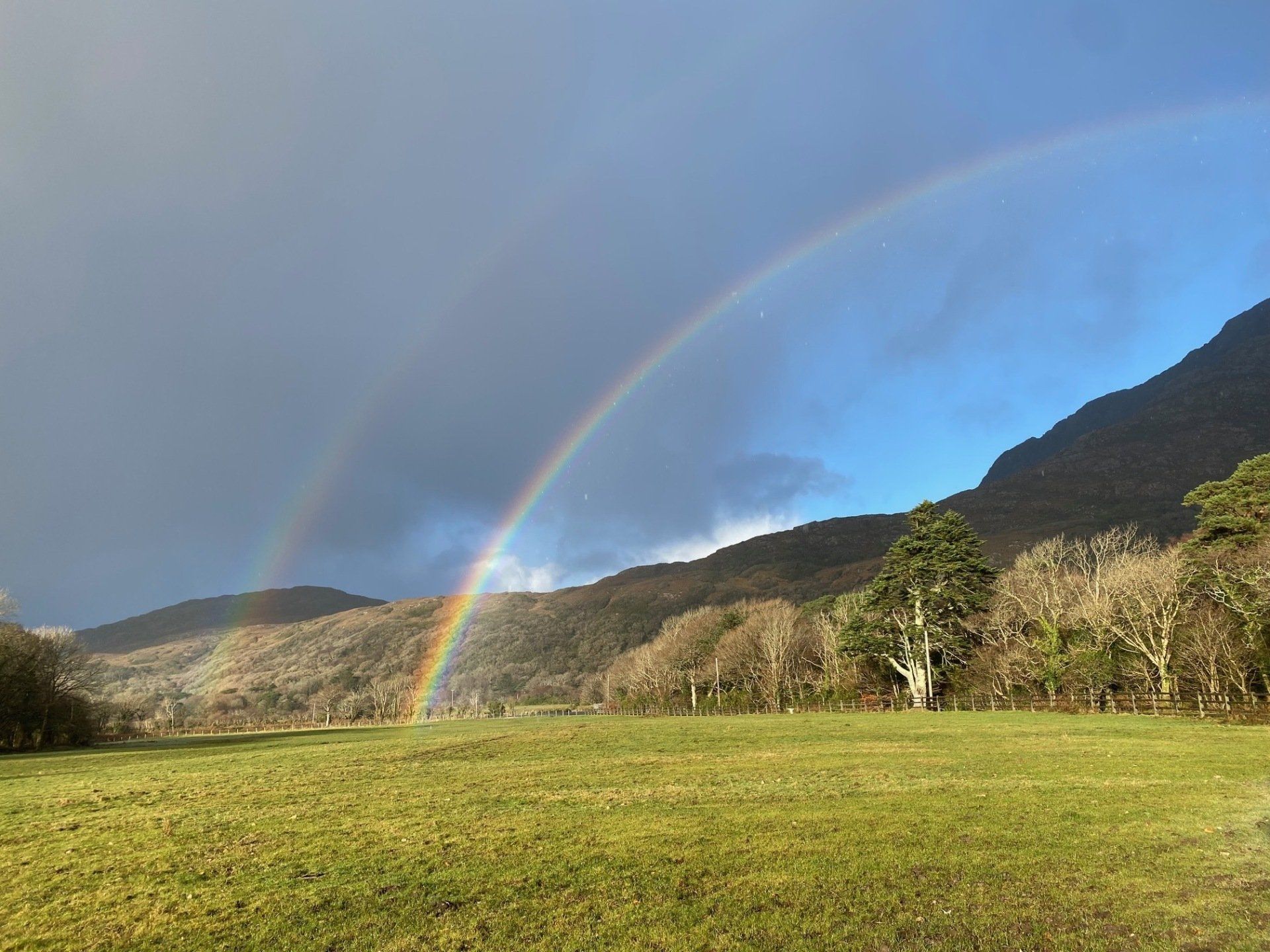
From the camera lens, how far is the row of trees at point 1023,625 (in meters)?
44.8

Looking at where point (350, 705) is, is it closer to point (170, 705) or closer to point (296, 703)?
point (296, 703)

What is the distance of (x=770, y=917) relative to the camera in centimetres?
773

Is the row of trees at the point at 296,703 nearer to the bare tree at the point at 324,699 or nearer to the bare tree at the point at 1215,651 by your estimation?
the bare tree at the point at 324,699

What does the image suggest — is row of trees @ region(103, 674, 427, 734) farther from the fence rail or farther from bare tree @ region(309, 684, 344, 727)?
the fence rail

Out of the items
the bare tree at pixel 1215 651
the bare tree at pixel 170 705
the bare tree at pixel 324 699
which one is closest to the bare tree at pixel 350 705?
the bare tree at pixel 324 699

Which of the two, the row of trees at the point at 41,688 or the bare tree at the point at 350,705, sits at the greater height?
the row of trees at the point at 41,688

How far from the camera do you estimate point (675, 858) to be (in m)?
10.3

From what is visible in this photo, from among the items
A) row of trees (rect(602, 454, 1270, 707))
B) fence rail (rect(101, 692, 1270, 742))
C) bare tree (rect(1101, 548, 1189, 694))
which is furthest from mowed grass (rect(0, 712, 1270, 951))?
bare tree (rect(1101, 548, 1189, 694))

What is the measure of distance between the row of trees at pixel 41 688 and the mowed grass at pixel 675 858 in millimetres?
35838

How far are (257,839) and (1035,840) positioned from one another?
46.8ft

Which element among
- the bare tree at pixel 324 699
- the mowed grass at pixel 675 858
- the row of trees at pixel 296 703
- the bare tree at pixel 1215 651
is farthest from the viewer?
the bare tree at pixel 324 699

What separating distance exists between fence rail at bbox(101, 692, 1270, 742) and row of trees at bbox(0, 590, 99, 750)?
12.5 metres

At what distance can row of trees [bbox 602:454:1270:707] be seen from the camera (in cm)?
4475

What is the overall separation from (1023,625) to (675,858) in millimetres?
66099
